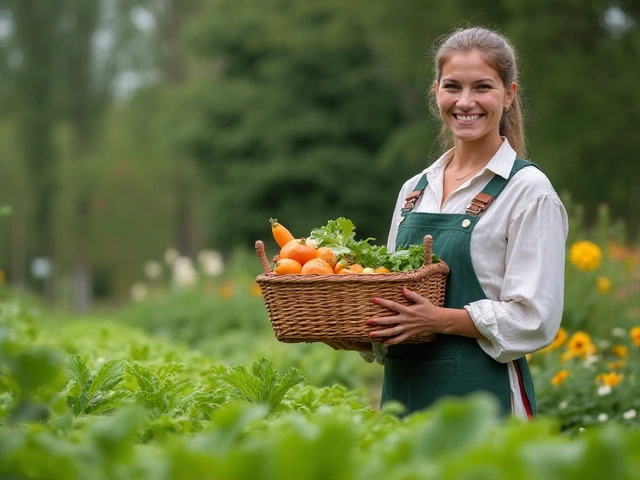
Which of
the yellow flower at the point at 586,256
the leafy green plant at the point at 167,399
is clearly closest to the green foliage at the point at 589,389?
the yellow flower at the point at 586,256

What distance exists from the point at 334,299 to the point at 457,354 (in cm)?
47

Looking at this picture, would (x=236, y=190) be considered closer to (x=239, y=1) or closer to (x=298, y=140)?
(x=298, y=140)

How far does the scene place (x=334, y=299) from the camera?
2561 millimetres

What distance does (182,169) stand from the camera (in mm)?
32094

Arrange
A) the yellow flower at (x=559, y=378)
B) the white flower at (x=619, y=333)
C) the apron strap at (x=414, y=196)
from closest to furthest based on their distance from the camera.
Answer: the apron strap at (x=414, y=196) → the yellow flower at (x=559, y=378) → the white flower at (x=619, y=333)

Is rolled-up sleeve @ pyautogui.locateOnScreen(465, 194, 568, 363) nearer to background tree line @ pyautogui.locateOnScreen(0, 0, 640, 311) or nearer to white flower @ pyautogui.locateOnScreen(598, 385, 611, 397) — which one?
white flower @ pyautogui.locateOnScreen(598, 385, 611, 397)

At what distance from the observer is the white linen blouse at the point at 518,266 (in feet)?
8.64

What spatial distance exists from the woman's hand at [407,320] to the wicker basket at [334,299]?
21 millimetres

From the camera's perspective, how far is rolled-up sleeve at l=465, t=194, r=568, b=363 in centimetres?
263

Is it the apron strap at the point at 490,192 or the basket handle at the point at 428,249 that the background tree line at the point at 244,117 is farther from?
the basket handle at the point at 428,249

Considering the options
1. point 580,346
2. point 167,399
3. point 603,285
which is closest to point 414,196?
point 167,399

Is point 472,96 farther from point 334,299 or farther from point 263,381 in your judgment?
point 263,381

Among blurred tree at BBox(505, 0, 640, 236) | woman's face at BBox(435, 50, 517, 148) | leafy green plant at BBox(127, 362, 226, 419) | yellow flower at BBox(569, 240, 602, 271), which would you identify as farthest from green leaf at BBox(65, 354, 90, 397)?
blurred tree at BBox(505, 0, 640, 236)

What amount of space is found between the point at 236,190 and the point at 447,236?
20678 mm
